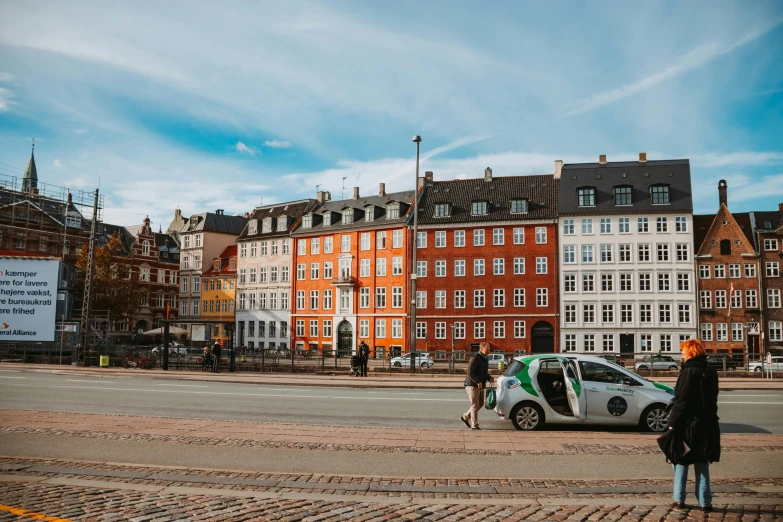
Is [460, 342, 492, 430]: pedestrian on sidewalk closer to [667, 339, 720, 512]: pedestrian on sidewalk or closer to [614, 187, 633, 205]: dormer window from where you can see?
[667, 339, 720, 512]: pedestrian on sidewalk

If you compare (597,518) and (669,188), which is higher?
(669,188)

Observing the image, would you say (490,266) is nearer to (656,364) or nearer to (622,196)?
(622,196)

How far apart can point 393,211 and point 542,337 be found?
18505mm

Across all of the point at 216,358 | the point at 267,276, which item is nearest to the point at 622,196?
the point at 267,276

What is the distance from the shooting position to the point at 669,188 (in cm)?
5606

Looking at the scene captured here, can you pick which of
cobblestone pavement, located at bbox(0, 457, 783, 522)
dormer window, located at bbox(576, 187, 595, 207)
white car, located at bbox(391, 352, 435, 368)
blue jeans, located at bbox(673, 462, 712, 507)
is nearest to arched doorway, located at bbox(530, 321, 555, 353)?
dormer window, located at bbox(576, 187, 595, 207)

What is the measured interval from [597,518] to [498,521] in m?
1.10

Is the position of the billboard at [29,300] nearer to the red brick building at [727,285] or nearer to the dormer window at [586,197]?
the dormer window at [586,197]

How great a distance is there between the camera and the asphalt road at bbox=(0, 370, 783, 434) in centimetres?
1494

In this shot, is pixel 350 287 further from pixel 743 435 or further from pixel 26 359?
pixel 743 435

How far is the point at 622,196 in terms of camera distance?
5694 centimetres

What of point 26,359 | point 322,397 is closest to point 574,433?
point 322,397

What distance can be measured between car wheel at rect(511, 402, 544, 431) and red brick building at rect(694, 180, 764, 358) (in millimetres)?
49950

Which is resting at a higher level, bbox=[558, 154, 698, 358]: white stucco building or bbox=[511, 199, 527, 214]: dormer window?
bbox=[511, 199, 527, 214]: dormer window
